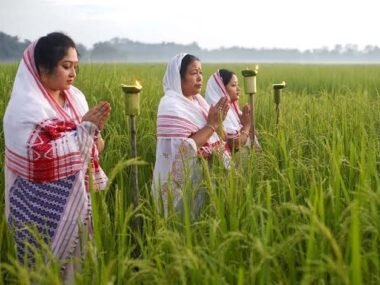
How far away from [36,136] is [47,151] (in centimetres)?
7

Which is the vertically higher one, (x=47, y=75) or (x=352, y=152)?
(x=47, y=75)

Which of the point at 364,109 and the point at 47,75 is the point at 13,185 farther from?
the point at 364,109

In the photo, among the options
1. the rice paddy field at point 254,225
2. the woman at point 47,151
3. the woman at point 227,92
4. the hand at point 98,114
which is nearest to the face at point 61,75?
the woman at point 47,151

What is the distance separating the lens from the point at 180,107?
2.79m

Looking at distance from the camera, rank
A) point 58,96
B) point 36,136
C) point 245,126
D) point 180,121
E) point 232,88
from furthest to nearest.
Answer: point 232,88
point 245,126
point 180,121
point 58,96
point 36,136

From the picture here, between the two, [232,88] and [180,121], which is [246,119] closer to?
[232,88]

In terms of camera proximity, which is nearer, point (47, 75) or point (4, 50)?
point (47, 75)

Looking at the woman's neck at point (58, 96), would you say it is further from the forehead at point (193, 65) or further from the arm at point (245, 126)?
the arm at point (245, 126)

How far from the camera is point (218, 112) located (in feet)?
8.36

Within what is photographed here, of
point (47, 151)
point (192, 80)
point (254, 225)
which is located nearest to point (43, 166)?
point (47, 151)

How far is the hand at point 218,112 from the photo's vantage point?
2.52 m

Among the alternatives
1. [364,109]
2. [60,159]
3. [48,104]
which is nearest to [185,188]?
[60,159]

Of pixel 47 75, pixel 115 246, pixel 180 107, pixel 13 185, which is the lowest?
pixel 115 246

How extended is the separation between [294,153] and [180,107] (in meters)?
0.68
